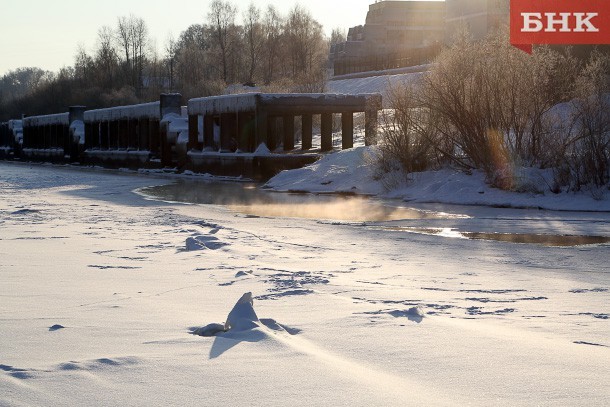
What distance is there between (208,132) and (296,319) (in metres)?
37.9

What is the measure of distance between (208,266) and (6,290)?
2.63 m

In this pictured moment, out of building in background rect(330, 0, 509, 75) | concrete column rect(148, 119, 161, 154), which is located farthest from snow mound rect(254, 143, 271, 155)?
building in background rect(330, 0, 509, 75)

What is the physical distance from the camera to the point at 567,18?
1892 inches

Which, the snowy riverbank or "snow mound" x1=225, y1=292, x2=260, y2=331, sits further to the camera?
the snowy riverbank

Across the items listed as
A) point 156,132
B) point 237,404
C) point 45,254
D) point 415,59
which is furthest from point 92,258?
point 415,59

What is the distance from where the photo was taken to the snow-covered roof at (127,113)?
172 ft

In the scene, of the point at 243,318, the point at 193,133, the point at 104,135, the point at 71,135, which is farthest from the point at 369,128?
the point at 71,135

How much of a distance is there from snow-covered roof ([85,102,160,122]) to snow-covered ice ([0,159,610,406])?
37.4 m

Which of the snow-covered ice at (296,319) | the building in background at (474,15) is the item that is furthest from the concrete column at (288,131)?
the building in background at (474,15)

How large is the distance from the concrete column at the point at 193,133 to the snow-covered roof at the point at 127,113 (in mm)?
5697

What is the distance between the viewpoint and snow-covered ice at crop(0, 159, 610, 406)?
4941mm

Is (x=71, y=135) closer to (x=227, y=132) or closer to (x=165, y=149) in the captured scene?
(x=165, y=149)

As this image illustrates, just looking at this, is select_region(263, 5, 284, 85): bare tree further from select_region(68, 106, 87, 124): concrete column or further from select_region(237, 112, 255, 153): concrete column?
select_region(237, 112, 255, 153): concrete column

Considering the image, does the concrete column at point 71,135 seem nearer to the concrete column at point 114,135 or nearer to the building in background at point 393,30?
the concrete column at point 114,135
